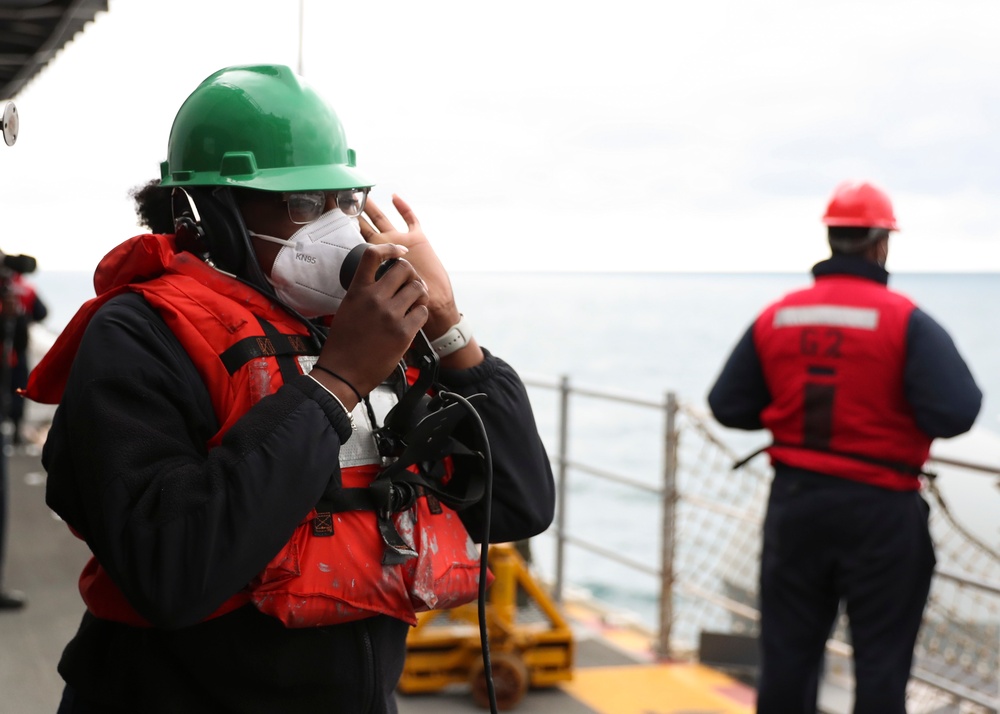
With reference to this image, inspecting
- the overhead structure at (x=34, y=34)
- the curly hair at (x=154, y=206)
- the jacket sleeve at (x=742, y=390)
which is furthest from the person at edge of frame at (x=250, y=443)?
the jacket sleeve at (x=742, y=390)

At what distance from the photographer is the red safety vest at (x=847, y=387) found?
3055mm

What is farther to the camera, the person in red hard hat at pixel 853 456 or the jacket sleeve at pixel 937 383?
the person in red hard hat at pixel 853 456

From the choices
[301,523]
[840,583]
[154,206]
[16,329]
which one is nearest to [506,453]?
[301,523]

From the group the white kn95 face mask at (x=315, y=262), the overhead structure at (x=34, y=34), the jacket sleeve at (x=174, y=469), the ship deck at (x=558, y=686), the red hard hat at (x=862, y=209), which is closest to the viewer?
the jacket sleeve at (x=174, y=469)

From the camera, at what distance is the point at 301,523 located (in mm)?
1198

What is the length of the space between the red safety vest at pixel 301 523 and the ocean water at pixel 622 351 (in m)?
0.23

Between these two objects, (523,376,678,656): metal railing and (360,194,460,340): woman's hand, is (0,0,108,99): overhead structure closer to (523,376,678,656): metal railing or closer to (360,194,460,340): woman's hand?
(360,194,460,340): woman's hand

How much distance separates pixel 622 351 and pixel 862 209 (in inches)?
2962

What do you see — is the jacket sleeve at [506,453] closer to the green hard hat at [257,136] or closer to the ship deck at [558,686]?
the green hard hat at [257,136]

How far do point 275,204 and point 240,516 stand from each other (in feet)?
1.39

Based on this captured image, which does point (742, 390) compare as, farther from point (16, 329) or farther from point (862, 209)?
point (16, 329)

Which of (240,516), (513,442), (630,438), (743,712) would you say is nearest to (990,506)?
(743,712)

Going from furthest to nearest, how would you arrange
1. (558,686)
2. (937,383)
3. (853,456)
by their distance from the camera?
(558,686)
(853,456)
(937,383)

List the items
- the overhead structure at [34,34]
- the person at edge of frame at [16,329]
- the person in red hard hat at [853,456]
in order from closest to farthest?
the overhead structure at [34,34]
the person in red hard hat at [853,456]
the person at edge of frame at [16,329]
